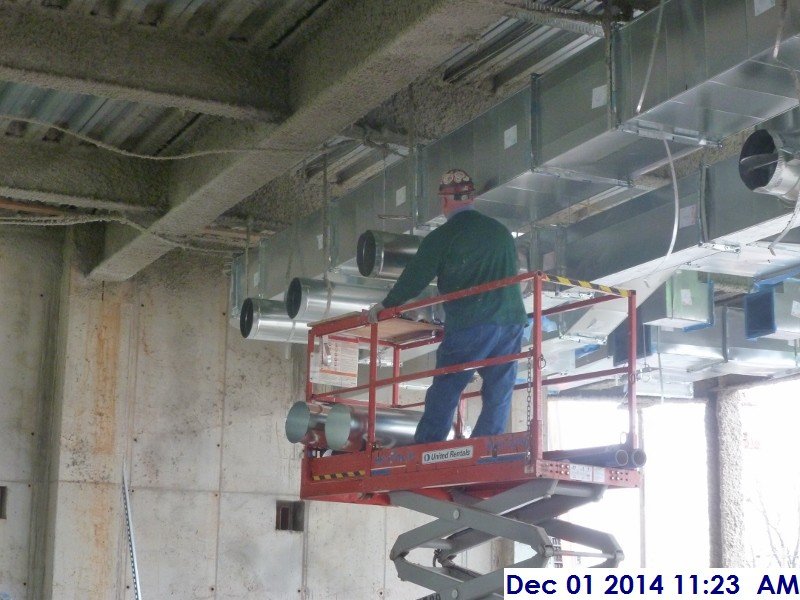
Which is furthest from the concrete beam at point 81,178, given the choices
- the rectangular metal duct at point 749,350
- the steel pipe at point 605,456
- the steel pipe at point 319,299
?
the rectangular metal duct at point 749,350

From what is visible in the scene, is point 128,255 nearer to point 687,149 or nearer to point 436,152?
point 436,152

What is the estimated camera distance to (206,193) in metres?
9.59

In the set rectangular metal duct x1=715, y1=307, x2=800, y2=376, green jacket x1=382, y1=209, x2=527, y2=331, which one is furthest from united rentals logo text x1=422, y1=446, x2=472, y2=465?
rectangular metal duct x1=715, y1=307, x2=800, y2=376

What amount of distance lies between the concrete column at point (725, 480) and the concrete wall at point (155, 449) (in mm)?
4306

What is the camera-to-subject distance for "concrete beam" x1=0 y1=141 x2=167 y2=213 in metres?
10.1

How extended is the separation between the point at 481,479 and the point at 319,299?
11.0 feet

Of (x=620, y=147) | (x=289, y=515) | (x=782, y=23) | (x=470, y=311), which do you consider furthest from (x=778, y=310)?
(x=289, y=515)

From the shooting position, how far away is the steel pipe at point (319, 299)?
9.89 metres

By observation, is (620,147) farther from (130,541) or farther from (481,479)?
(130,541)

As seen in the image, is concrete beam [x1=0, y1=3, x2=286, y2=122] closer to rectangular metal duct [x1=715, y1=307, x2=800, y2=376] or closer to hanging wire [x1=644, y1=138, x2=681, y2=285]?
hanging wire [x1=644, y1=138, x2=681, y2=285]

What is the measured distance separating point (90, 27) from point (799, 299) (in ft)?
21.5

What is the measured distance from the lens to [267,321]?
1080 centimetres

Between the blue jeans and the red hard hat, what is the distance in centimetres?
105

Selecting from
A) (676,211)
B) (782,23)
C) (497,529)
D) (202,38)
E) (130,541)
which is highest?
(202,38)
